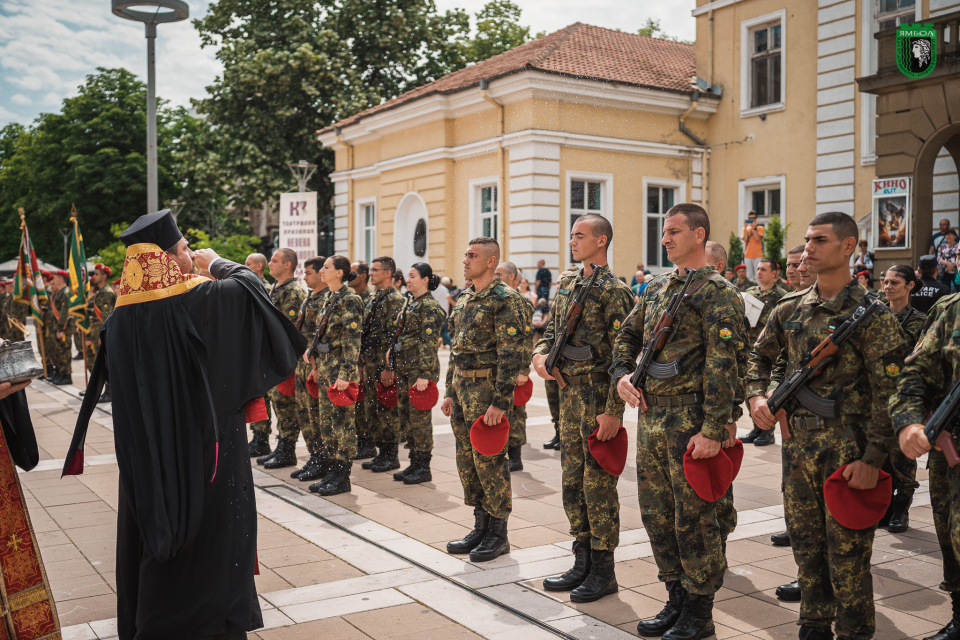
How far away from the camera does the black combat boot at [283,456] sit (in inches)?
352

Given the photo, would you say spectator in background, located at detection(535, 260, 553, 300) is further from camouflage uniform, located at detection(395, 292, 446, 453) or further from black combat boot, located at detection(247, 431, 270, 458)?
camouflage uniform, located at detection(395, 292, 446, 453)

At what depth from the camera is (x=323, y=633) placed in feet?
14.7

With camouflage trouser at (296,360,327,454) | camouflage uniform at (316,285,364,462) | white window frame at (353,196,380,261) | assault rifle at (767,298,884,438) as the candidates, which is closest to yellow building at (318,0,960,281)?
white window frame at (353,196,380,261)

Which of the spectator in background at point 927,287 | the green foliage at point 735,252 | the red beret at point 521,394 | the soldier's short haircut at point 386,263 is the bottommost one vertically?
the red beret at point 521,394

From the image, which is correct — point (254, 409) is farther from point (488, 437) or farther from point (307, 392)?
point (307, 392)

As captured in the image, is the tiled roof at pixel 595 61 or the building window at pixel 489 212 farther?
the building window at pixel 489 212

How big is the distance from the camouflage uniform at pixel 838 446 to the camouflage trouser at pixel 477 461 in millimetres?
2155

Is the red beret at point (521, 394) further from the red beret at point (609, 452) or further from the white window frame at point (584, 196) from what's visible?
the white window frame at point (584, 196)

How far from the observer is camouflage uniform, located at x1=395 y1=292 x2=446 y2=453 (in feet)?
26.9

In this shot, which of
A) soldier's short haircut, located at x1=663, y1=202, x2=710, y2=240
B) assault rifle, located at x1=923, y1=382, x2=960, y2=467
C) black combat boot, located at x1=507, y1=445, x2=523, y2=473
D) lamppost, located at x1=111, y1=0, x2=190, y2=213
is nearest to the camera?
assault rifle, located at x1=923, y1=382, x2=960, y2=467

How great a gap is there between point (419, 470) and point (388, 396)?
1019mm

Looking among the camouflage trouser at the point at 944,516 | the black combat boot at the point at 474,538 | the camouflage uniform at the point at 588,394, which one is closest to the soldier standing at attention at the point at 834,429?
the camouflage trouser at the point at 944,516

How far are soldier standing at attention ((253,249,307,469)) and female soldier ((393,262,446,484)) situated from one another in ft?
4.10

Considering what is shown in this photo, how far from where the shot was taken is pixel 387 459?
28.9 feet
